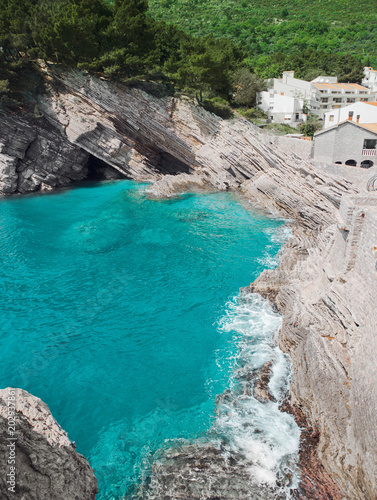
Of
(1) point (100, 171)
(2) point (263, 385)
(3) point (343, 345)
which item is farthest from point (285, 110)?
(2) point (263, 385)

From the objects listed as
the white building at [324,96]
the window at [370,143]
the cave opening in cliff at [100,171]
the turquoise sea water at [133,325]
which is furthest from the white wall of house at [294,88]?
the turquoise sea water at [133,325]

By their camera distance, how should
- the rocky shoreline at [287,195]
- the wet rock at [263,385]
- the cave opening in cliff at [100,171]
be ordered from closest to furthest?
the rocky shoreline at [287,195], the wet rock at [263,385], the cave opening in cliff at [100,171]

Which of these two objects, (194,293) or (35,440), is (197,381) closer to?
(194,293)

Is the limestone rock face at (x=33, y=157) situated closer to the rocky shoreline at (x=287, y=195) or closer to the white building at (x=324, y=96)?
the rocky shoreline at (x=287, y=195)

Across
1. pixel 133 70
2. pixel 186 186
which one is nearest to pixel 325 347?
pixel 186 186

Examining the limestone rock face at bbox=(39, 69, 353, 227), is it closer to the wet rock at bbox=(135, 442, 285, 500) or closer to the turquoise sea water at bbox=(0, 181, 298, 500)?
the turquoise sea water at bbox=(0, 181, 298, 500)

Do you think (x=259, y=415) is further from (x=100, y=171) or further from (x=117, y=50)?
(x=100, y=171)

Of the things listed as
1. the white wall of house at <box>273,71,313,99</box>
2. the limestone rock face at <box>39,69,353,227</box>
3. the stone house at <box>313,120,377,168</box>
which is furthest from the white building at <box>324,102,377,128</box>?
the white wall of house at <box>273,71,313,99</box>

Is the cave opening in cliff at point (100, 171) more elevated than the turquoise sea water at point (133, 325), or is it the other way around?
the cave opening in cliff at point (100, 171)
